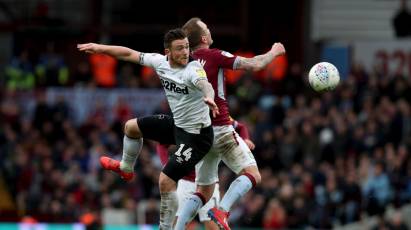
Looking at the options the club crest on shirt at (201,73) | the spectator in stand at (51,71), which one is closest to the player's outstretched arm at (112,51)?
the club crest on shirt at (201,73)

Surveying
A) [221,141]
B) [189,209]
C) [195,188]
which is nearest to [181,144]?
[221,141]

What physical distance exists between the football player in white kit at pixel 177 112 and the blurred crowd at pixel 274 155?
10.7m

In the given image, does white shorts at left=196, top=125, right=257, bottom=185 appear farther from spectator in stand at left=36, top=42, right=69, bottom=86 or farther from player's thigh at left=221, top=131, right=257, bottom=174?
spectator in stand at left=36, top=42, right=69, bottom=86

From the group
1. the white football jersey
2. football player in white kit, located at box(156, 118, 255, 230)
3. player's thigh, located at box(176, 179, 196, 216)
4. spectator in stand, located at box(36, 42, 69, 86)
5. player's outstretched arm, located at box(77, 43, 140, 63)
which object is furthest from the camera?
spectator in stand, located at box(36, 42, 69, 86)

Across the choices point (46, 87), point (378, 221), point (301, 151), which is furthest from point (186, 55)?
point (46, 87)

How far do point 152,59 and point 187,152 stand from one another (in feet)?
3.97

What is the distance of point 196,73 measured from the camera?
1406 centimetres

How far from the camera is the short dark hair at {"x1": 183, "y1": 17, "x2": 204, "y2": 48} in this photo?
14.9 meters

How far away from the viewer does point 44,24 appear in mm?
34094

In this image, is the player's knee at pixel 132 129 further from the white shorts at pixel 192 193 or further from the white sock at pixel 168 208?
the white shorts at pixel 192 193

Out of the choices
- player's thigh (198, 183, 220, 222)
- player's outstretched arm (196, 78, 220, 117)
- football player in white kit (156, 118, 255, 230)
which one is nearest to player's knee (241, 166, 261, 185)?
football player in white kit (156, 118, 255, 230)

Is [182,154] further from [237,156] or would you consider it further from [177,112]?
[237,156]

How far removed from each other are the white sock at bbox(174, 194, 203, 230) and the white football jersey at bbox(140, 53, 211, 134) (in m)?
1.08

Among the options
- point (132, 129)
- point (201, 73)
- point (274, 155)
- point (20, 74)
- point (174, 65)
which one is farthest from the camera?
point (20, 74)
